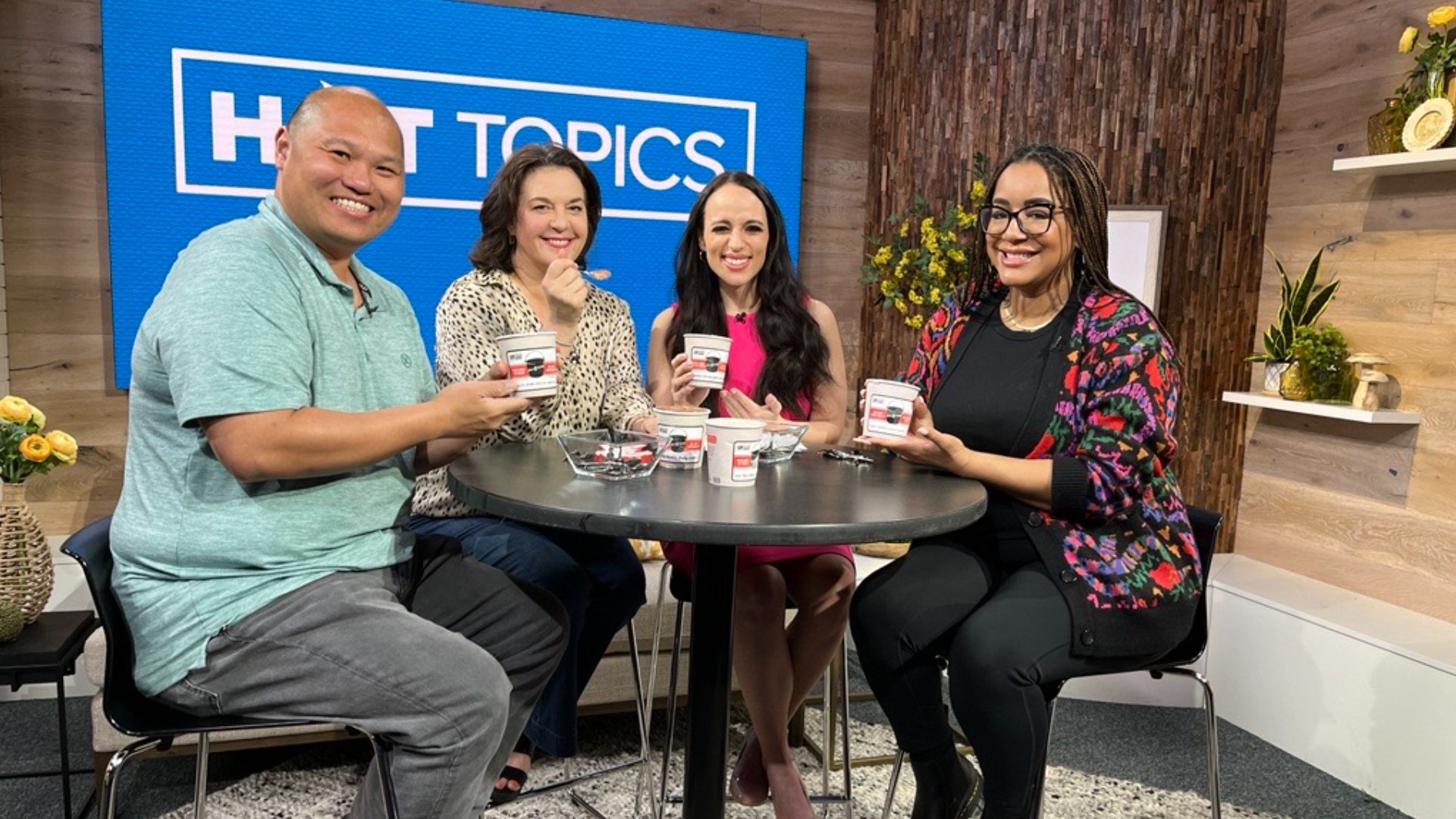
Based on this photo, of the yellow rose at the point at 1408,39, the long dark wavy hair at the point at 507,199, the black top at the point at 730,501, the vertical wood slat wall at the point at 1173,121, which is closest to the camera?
the black top at the point at 730,501

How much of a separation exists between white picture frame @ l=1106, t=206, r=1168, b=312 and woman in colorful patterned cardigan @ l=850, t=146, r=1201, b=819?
1.57 metres

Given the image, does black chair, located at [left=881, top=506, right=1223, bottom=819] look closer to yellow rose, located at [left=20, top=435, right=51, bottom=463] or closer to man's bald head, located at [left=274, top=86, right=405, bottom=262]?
man's bald head, located at [left=274, top=86, right=405, bottom=262]

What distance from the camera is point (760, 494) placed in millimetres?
1635

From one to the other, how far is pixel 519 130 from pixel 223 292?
7.36 ft

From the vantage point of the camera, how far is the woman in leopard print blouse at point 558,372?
2.20 m

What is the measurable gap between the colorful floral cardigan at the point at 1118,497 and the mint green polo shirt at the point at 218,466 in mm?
1225

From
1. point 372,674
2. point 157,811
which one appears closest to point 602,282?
point 157,811

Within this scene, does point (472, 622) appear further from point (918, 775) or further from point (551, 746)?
point (918, 775)

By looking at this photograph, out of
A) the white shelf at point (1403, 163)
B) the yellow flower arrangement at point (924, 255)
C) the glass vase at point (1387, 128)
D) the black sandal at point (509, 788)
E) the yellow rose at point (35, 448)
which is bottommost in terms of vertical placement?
the black sandal at point (509, 788)

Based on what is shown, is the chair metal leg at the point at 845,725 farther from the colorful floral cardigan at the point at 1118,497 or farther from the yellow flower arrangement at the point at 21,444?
the yellow flower arrangement at the point at 21,444

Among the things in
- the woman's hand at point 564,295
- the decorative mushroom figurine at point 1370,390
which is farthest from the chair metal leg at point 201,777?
the decorative mushroom figurine at point 1370,390

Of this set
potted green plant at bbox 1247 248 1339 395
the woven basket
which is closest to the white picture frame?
potted green plant at bbox 1247 248 1339 395

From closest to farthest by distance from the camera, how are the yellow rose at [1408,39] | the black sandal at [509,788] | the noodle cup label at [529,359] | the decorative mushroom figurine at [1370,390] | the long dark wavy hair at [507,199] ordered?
the noodle cup label at [529,359], the black sandal at [509,788], the long dark wavy hair at [507,199], the yellow rose at [1408,39], the decorative mushroom figurine at [1370,390]

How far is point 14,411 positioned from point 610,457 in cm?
168
